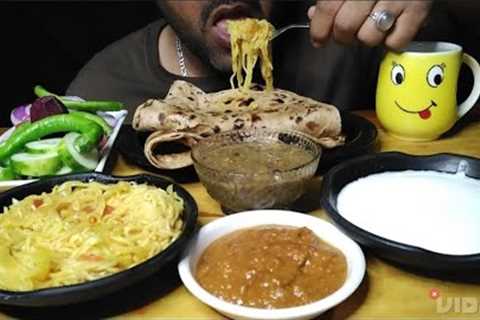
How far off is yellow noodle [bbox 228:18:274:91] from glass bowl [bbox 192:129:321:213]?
445mm

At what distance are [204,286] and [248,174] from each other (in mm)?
291

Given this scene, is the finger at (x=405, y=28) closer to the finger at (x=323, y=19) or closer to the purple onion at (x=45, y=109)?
the finger at (x=323, y=19)

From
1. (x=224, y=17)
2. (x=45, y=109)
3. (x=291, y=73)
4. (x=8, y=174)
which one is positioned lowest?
(x=291, y=73)

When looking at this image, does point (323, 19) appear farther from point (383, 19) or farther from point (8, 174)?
point (8, 174)

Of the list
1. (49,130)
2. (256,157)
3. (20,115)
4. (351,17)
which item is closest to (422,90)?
(351,17)

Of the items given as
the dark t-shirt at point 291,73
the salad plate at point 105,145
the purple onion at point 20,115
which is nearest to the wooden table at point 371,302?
the salad plate at point 105,145

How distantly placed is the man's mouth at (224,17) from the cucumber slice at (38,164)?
34.5 inches

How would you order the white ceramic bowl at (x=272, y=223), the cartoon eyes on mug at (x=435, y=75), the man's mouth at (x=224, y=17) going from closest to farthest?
the white ceramic bowl at (x=272, y=223) → the cartoon eyes on mug at (x=435, y=75) → the man's mouth at (x=224, y=17)

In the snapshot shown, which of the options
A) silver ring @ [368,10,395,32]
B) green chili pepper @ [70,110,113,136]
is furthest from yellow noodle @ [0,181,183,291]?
silver ring @ [368,10,395,32]

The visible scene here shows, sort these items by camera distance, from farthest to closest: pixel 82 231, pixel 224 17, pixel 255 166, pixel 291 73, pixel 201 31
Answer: pixel 291 73, pixel 201 31, pixel 224 17, pixel 255 166, pixel 82 231

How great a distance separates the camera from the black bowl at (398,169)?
3.17 ft

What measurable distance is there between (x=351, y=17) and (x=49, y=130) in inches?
36.5

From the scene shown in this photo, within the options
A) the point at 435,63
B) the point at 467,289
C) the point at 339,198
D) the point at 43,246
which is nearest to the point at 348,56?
the point at 435,63

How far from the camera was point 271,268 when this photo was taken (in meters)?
0.98
